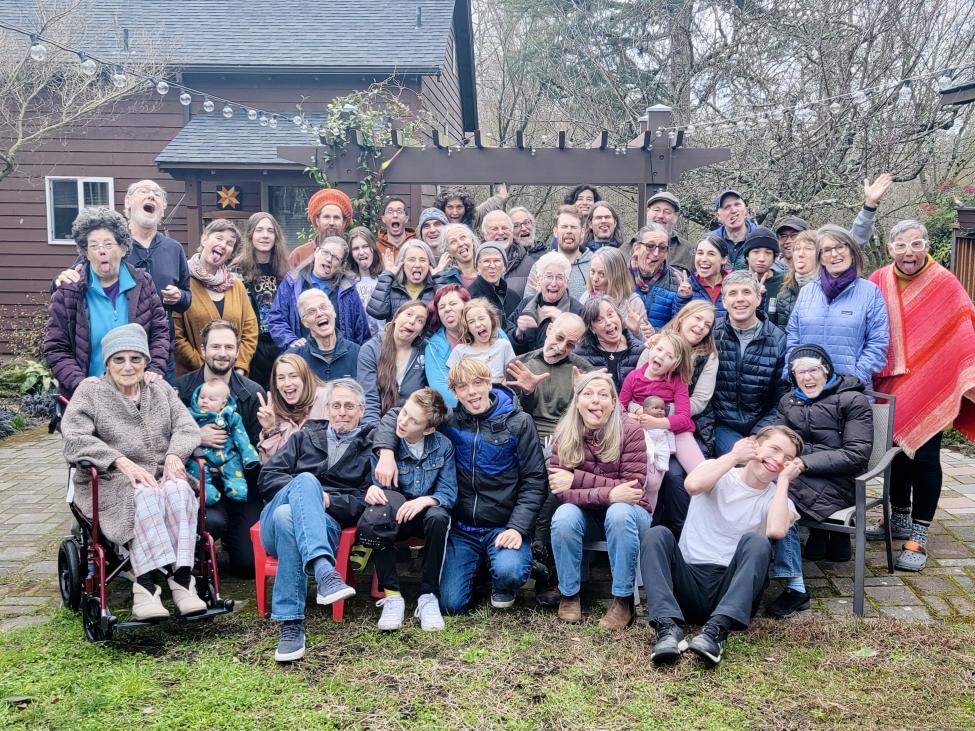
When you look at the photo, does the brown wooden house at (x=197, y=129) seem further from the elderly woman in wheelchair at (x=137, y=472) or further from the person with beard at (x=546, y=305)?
the elderly woman in wheelchair at (x=137, y=472)

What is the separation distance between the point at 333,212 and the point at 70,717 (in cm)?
392

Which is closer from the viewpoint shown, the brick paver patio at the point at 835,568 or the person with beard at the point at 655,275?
the brick paver patio at the point at 835,568

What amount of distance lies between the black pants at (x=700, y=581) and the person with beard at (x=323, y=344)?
6.84 ft

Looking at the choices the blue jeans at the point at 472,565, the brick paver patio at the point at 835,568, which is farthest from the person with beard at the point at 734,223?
the blue jeans at the point at 472,565

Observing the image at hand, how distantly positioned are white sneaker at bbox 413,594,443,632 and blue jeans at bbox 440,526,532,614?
0.32 feet

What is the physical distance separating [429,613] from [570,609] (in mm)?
663

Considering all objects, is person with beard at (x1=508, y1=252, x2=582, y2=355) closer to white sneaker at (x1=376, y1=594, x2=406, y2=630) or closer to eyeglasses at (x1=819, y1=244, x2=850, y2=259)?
eyeglasses at (x1=819, y1=244, x2=850, y2=259)

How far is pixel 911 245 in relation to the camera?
15.9ft

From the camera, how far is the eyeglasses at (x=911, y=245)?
4832 mm

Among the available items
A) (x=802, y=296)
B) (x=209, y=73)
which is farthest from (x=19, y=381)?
(x=802, y=296)

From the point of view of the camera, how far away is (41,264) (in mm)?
13695

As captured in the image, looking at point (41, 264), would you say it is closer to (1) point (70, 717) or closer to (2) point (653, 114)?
(2) point (653, 114)

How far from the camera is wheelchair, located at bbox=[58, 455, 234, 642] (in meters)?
→ 3.76

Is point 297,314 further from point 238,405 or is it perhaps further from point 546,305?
point 546,305
